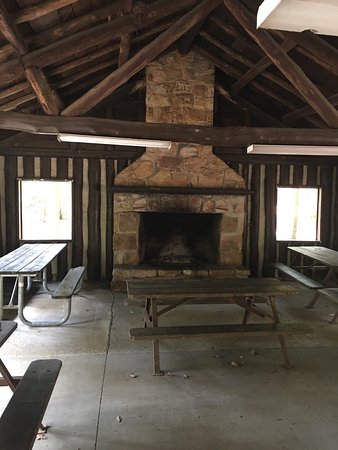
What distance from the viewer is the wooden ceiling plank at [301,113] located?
15.7 ft

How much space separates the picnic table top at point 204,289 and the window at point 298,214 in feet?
11.0

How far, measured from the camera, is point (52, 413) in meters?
2.45

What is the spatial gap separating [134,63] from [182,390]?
337cm

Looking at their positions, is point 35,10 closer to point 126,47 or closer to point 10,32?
point 10,32

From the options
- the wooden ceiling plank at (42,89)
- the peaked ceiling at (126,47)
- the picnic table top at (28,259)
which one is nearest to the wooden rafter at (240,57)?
the peaked ceiling at (126,47)

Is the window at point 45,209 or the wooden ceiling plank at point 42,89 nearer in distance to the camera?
the wooden ceiling plank at point 42,89

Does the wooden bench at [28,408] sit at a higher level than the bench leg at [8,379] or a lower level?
higher

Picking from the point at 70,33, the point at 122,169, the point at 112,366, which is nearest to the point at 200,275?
the point at 122,169

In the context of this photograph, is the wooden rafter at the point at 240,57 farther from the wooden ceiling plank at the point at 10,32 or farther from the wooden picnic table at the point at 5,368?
the wooden picnic table at the point at 5,368

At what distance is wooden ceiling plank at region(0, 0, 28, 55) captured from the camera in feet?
9.04

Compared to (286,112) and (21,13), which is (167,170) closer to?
(286,112)

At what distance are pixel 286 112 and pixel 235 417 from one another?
17.0ft

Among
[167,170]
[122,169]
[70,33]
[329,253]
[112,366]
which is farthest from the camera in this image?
→ [122,169]

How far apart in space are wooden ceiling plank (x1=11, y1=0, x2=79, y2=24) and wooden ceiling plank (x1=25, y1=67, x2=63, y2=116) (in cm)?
58
